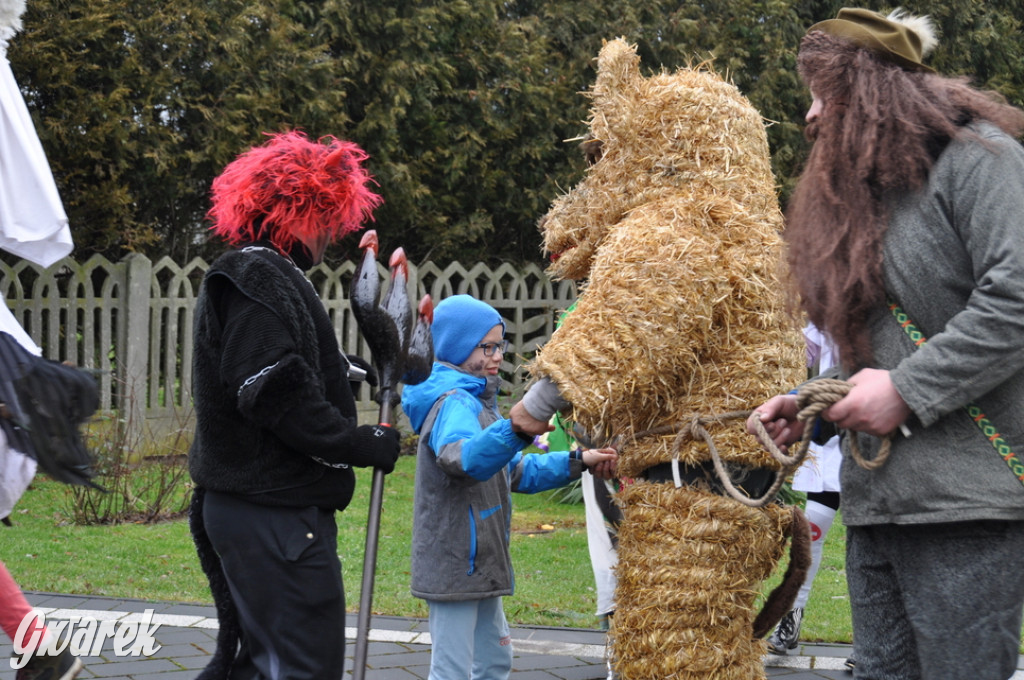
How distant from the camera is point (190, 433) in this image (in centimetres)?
882

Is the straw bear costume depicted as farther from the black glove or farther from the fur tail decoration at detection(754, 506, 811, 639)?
the black glove

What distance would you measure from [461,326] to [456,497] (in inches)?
23.3

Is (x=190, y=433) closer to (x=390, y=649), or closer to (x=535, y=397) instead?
(x=390, y=649)

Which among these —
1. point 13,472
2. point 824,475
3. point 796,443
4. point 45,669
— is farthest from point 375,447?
point 824,475

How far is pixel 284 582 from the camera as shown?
2986 millimetres

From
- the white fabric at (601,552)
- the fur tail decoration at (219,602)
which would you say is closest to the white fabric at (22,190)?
the fur tail decoration at (219,602)

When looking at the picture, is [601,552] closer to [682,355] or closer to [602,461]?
[602,461]

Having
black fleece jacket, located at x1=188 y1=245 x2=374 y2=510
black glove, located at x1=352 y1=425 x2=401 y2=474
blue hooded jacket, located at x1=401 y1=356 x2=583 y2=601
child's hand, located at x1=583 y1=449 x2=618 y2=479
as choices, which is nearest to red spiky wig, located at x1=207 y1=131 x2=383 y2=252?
black fleece jacket, located at x1=188 y1=245 x2=374 y2=510

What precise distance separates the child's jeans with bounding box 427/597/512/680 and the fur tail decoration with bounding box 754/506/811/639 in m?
0.89

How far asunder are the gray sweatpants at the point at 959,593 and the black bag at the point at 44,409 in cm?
208

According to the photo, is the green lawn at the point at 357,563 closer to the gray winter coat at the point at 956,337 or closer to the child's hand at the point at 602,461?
the child's hand at the point at 602,461

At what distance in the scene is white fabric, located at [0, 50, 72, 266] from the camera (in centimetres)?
301

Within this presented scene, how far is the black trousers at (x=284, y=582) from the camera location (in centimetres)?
298

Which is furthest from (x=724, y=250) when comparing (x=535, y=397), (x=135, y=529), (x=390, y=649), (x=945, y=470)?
(x=135, y=529)
